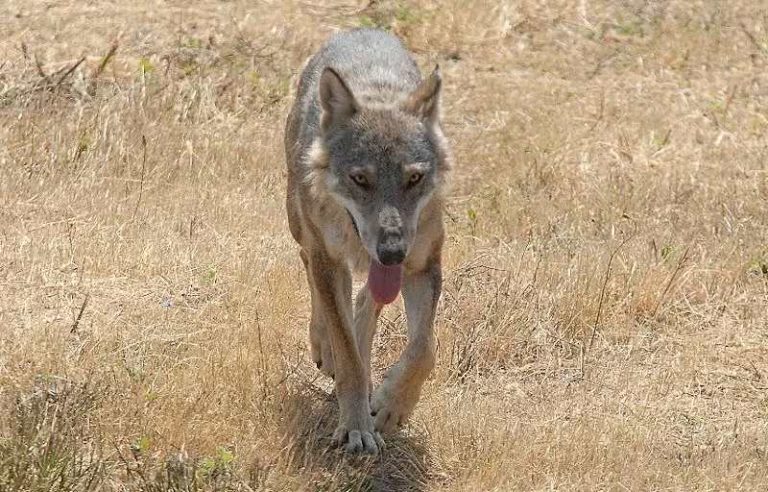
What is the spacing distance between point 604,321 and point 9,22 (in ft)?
23.7

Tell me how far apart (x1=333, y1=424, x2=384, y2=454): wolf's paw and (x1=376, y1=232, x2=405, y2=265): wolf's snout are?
1.04 m

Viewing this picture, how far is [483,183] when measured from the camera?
1058cm

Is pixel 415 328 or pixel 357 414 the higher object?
pixel 415 328

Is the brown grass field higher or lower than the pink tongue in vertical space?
lower

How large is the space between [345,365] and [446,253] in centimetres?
245

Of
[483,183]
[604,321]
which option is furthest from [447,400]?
[483,183]

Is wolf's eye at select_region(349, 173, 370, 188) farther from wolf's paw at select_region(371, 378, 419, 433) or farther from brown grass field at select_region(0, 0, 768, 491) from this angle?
brown grass field at select_region(0, 0, 768, 491)

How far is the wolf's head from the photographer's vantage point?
6031 millimetres

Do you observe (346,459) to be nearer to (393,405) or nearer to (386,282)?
(393,405)

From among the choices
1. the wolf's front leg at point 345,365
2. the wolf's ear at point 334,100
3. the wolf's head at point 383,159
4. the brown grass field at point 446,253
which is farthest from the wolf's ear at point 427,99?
the brown grass field at point 446,253

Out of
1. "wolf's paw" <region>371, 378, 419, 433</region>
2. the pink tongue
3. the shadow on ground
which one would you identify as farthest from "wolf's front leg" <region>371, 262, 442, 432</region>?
the pink tongue

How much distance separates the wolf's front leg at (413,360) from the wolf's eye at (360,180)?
0.65 meters

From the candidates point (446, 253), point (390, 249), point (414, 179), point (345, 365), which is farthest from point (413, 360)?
point (446, 253)

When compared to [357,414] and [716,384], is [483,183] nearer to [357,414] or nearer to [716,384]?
[716,384]
